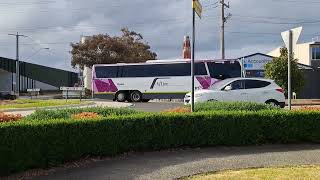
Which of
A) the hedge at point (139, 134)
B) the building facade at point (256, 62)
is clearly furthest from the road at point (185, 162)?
the building facade at point (256, 62)

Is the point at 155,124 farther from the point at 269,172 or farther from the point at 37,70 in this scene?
the point at 37,70

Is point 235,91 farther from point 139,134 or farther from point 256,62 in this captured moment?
point 256,62

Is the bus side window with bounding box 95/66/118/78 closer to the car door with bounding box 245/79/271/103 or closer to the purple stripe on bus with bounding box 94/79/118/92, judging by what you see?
the purple stripe on bus with bounding box 94/79/118/92

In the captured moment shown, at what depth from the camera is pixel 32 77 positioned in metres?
100

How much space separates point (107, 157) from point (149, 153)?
947 millimetres

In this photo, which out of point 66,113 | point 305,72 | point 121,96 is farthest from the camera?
point 305,72

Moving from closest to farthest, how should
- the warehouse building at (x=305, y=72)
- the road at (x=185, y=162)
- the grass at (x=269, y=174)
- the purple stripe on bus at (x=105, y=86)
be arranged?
the grass at (x=269, y=174), the road at (x=185, y=162), the purple stripe on bus at (x=105, y=86), the warehouse building at (x=305, y=72)

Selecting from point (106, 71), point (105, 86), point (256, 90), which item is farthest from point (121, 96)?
point (256, 90)

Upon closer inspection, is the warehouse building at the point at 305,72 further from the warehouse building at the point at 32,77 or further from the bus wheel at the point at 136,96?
the warehouse building at the point at 32,77

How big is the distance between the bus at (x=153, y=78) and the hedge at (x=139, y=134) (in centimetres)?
2353

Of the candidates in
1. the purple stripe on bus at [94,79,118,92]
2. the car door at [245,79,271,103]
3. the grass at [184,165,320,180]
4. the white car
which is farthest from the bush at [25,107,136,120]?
the purple stripe on bus at [94,79,118,92]

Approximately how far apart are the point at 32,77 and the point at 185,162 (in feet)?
304

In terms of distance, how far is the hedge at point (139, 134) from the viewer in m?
9.57

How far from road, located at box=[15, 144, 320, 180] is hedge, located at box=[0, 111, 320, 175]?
0.24 metres
